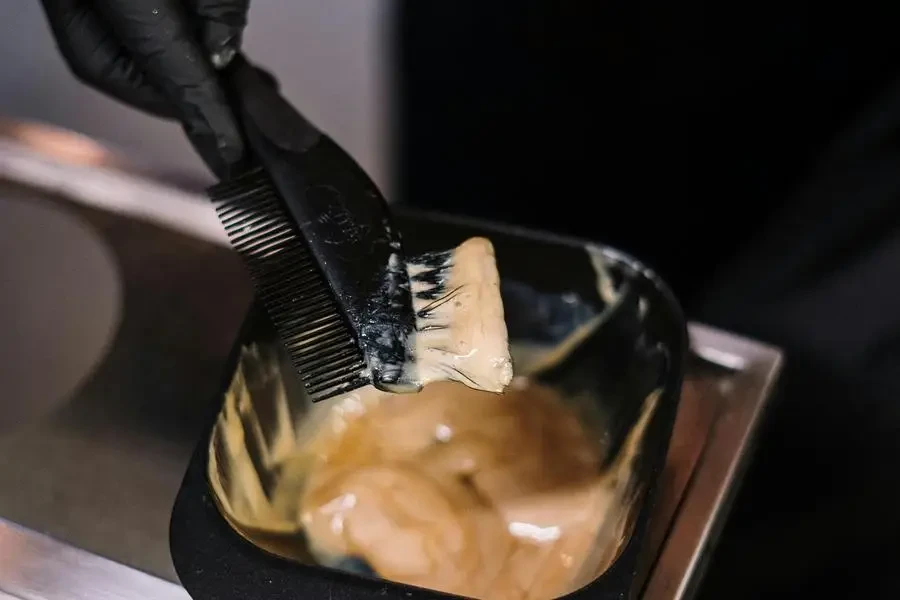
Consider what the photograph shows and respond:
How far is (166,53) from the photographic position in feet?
1.36

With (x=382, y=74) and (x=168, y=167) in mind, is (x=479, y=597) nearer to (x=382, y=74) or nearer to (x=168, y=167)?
(x=168, y=167)

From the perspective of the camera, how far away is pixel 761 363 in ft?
1.64

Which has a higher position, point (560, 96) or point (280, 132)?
point (280, 132)

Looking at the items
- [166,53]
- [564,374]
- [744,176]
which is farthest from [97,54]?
[744,176]

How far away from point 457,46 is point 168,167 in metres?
0.35

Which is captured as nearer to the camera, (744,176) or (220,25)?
(220,25)

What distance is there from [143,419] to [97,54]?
18cm

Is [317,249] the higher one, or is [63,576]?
[317,249]

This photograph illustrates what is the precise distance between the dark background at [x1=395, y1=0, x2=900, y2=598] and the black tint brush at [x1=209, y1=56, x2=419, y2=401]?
29 centimetres

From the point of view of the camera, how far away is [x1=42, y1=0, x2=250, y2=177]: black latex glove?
0.41m

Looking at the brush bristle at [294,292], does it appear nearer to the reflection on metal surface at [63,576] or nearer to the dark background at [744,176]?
the reflection on metal surface at [63,576]

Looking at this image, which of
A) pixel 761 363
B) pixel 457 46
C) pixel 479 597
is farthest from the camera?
pixel 457 46

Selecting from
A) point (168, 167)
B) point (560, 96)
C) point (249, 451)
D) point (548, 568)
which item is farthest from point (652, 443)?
point (560, 96)

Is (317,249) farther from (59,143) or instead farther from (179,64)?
(59,143)
